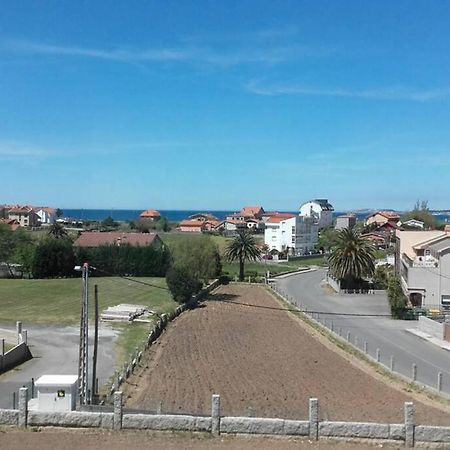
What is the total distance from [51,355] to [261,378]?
452 inches

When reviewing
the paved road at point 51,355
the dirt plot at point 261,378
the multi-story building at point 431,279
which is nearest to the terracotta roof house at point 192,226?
the multi-story building at point 431,279

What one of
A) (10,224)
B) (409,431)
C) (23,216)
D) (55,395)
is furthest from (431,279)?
(23,216)

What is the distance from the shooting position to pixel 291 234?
370 feet

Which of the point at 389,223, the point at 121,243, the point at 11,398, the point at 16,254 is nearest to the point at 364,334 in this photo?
the point at 11,398

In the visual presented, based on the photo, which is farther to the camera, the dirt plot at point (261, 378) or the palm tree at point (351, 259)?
the palm tree at point (351, 259)

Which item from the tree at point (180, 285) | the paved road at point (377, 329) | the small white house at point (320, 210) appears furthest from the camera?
the small white house at point (320, 210)

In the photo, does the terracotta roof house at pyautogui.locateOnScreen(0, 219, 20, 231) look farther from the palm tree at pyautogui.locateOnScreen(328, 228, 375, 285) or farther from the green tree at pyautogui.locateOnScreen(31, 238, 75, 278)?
the palm tree at pyautogui.locateOnScreen(328, 228, 375, 285)

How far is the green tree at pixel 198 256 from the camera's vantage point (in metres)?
61.6

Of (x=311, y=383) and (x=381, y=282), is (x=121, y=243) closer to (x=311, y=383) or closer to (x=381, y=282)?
(x=381, y=282)

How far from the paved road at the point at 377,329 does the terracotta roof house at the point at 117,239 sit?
2104 cm

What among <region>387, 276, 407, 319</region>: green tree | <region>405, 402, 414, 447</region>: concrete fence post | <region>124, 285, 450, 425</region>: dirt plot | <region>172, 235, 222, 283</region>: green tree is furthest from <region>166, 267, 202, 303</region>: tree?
<region>405, 402, 414, 447</region>: concrete fence post

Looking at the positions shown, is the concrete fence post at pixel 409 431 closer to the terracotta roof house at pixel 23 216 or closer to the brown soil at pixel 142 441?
the brown soil at pixel 142 441

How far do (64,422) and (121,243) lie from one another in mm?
61516

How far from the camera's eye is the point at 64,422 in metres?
16.8
